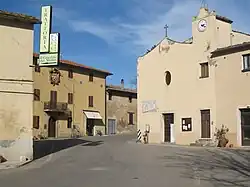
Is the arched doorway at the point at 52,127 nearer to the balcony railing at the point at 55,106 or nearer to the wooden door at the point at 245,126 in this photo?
the balcony railing at the point at 55,106

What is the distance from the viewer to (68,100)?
1957 inches

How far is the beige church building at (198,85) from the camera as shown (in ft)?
88.3

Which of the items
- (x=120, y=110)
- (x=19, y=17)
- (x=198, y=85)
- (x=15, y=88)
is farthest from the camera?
(x=120, y=110)

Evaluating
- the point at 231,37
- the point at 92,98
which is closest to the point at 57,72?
the point at 92,98

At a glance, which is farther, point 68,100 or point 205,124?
point 68,100

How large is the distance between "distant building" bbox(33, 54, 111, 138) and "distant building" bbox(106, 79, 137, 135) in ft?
4.83

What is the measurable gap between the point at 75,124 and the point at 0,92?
31.8m

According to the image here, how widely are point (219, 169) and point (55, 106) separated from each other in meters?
34.4

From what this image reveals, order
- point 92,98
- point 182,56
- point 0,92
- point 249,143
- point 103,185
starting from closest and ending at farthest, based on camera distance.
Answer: point 103,185, point 0,92, point 249,143, point 182,56, point 92,98

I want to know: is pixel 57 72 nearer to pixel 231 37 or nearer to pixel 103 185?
pixel 231 37

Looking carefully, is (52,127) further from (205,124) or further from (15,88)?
(15,88)

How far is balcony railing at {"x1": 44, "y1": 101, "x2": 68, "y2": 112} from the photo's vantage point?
46.6 metres

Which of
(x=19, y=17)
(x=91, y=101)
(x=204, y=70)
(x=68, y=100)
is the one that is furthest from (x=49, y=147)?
(x=91, y=101)

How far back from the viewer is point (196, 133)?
29.9 metres
